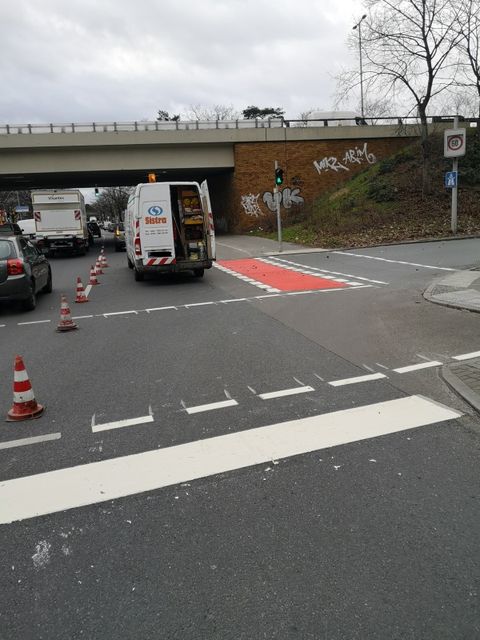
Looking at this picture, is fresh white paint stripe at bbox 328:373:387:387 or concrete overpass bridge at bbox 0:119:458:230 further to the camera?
concrete overpass bridge at bbox 0:119:458:230

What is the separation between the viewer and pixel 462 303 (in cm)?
987

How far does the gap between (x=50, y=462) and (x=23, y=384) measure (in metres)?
1.22

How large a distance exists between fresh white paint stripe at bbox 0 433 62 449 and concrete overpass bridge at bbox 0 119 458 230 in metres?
31.1

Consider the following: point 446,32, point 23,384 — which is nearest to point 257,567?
point 23,384

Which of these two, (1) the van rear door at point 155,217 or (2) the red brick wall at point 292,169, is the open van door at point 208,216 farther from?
(2) the red brick wall at point 292,169

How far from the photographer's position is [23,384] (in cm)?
502

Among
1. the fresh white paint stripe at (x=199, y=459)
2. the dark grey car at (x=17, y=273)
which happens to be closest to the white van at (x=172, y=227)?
the dark grey car at (x=17, y=273)

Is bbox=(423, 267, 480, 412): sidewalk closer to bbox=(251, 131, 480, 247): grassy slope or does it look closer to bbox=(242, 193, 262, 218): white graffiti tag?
bbox=(251, 131, 480, 247): grassy slope

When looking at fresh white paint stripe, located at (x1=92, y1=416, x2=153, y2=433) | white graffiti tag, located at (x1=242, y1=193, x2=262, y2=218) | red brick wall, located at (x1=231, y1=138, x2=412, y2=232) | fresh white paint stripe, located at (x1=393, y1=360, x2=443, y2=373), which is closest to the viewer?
fresh white paint stripe, located at (x1=92, y1=416, x2=153, y2=433)

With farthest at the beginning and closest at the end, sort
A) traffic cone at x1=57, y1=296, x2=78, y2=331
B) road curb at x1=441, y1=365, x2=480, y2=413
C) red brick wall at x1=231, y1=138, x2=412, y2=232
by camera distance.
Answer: red brick wall at x1=231, y1=138, x2=412, y2=232 < traffic cone at x1=57, y1=296, x2=78, y2=331 < road curb at x1=441, y1=365, x2=480, y2=413

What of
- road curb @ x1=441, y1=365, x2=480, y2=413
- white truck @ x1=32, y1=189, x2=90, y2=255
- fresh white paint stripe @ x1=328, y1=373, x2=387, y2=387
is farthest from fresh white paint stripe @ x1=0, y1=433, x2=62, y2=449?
white truck @ x1=32, y1=189, x2=90, y2=255

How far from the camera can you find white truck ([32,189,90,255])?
26.7 meters

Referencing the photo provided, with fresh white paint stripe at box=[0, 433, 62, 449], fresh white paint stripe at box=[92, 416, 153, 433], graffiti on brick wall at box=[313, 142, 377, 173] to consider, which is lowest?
fresh white paint stripe at box=[92, 416, 153, 433]

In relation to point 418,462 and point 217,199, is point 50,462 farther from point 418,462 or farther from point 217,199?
point 217,199
